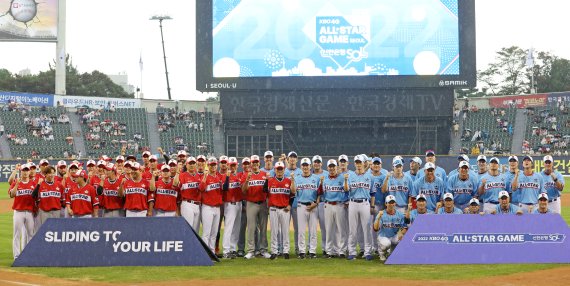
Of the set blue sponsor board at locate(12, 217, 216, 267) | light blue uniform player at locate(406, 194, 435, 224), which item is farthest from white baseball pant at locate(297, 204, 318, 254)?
blue sponsor board at locate(12, 217, 216, 267)

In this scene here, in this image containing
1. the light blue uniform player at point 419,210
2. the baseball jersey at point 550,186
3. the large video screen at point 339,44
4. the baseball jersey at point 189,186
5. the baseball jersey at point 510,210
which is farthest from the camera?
the large video screen at point 339,44

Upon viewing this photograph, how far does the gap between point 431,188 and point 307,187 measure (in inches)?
85.6

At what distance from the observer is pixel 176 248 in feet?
47.5

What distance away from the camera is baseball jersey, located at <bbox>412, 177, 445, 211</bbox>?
15273mm

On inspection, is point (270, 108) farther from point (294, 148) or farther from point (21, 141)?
point (21, 141)

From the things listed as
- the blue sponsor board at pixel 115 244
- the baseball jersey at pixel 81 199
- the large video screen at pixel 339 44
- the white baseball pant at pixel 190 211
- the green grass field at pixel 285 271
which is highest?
the large video screen at pixel 339 44

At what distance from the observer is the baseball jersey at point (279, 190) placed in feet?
51.5

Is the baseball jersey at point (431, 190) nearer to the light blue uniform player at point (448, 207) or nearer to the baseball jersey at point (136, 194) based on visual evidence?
the light blue uniform player at point (448, 207)

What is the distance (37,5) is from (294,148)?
18.1 meters

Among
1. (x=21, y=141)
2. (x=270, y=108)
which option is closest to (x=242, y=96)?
(x=270, y=108)

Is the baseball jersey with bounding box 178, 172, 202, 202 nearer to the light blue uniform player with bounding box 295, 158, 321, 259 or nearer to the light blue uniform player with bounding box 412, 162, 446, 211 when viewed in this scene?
the light blue uniform player with bounding box 295, 158, 321, 259

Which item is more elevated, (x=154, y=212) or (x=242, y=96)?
(x=242, y=96)

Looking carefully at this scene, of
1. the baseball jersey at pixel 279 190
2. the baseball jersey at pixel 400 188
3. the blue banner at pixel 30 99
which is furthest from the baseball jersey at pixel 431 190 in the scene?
the blue banner at pixel 30 99

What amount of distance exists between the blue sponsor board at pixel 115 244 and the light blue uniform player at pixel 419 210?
11.3ft
